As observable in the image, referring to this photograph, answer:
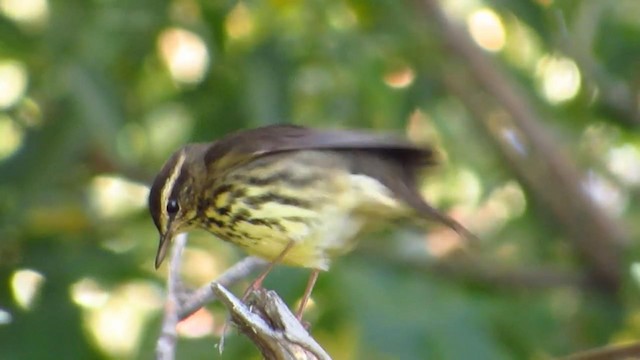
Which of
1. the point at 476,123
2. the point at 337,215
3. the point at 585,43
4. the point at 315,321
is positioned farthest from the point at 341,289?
the point at 476,123

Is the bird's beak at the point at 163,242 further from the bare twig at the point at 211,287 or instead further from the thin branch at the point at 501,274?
the thin branch at the point at 501,274

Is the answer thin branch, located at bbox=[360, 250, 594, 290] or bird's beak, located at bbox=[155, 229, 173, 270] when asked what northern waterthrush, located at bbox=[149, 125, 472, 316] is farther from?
thin branch, located at bbox=[360, 250, 594, 290]

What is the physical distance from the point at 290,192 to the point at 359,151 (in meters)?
0.23

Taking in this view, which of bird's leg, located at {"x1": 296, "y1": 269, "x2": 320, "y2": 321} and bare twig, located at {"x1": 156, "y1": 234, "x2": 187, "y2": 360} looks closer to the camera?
bare twig, located at {"x1": 156, "y1": 234, "x2": 187, "y2": 360}

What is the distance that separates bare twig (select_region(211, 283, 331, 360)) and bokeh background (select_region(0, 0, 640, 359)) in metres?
1.10

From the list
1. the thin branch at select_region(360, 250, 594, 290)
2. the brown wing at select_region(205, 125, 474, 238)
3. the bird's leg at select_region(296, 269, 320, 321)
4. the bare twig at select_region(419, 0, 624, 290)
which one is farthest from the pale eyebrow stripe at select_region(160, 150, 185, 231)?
the bare twig at select_region(419, 0, 624, 290)

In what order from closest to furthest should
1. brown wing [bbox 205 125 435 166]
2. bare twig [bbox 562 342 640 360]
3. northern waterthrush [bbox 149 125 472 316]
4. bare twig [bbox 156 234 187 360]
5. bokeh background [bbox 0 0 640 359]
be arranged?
bare twig [bbox 562 342 640 360] → bare twig [bbox 156 234 187 360] → brown wing [bbox 205 125 435 166] → northern waterthrush [bbox 149 125 472 316] → bokeh background [bbox 0 0 640 359]

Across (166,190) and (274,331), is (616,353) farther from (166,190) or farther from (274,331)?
(166,190)

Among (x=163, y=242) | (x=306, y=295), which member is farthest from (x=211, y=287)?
(x=163, y=242)

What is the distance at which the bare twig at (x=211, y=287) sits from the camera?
11.3 ft

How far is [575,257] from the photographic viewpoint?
236 inches

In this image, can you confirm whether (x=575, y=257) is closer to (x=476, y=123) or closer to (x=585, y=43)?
(x=476, y=123)

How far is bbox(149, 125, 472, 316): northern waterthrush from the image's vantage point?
385 cm

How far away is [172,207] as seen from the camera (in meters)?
3.95
